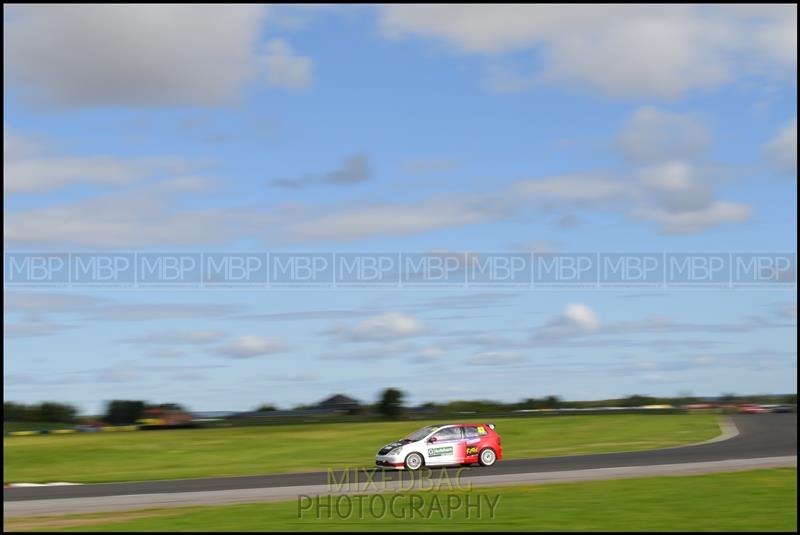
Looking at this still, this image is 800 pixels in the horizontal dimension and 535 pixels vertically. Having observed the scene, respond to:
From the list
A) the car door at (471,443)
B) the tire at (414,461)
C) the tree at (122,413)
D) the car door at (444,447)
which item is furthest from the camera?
the tree at (122,413)

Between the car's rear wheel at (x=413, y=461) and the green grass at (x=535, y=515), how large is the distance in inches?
313

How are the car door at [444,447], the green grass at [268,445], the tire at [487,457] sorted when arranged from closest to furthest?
the car door at [444,447]
the tire at [487,457]
the green grass at [268,445]

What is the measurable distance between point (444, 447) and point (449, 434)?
50 cm

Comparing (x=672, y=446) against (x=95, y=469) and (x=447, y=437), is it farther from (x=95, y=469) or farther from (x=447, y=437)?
→ (x=95, y=469)

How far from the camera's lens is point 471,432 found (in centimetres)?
3080

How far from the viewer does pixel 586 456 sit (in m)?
35.4

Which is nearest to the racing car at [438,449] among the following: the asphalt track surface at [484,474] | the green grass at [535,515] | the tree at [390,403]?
the asphalt track surface at [484,474]

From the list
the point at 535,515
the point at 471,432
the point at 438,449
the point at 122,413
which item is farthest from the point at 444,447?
the point at 122,413

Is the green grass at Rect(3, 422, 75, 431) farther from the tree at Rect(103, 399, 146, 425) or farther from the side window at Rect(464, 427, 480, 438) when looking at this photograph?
the side window at Rect(464, 427, 480, 438)

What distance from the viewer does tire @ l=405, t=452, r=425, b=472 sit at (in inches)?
1167

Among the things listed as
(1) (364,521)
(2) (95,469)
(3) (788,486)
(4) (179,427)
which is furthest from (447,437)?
(4) (179,427)

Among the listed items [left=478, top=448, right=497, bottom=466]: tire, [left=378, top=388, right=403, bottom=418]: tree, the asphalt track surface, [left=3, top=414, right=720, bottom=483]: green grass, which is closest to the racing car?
[left=478, top=448, right=497, bottom=466]: tire

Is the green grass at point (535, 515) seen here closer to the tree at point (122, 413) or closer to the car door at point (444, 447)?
the car door at point (444, 447)

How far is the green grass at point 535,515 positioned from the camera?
1596 cm
